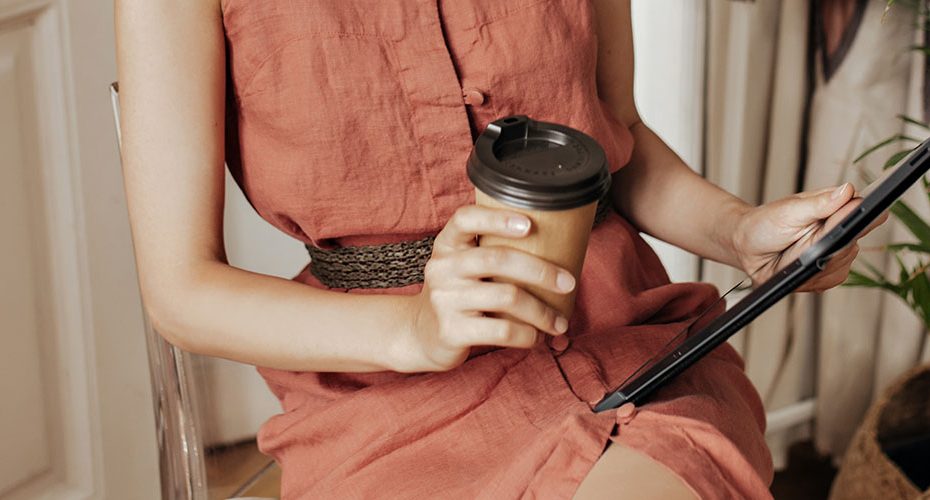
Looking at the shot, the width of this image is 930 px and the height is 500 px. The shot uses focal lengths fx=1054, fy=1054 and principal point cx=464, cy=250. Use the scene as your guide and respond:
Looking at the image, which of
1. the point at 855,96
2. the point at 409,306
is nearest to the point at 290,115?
the point at 409,306

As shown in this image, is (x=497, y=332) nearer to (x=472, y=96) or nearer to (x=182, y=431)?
(x=472, y=96)

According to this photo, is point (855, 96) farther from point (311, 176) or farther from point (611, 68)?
point (311, 176)

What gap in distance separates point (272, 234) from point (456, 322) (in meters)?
0.81

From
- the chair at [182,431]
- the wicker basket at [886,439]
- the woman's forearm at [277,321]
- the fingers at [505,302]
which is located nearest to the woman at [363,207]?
the woman's forearm at [277,321]

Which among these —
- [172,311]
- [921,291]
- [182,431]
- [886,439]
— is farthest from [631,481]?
[886,439]

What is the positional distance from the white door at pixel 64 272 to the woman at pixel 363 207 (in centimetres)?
65

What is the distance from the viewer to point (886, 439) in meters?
1.86

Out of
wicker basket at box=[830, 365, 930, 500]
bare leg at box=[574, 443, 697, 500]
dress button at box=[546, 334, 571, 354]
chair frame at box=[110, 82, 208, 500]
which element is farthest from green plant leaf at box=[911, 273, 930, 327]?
chair frame at box=[110, 82, 208, 500]

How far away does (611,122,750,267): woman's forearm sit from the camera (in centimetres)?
108

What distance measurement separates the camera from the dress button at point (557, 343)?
3.11 ft

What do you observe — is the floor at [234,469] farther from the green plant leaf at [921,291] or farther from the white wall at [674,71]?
the white wall at [674,71]

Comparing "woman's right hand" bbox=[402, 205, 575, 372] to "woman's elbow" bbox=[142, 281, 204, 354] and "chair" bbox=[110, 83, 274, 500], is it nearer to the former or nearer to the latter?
"woman's elbow" bbox=[142, 281, 204, 354]

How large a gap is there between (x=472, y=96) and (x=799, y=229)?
31 centimetres

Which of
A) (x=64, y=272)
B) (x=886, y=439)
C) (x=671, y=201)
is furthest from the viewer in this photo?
(x=886, y=439)
